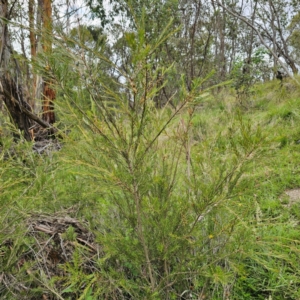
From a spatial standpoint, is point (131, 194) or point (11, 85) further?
point (11, 85)

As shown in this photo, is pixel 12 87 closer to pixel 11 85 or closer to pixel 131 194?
pixel 11 85

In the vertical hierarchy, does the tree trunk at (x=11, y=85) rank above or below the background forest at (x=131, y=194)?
above

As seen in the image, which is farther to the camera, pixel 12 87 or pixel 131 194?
pixel 12 87

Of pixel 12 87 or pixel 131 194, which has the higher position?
pixel 12 87

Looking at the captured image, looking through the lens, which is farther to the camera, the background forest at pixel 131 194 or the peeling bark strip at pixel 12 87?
the peeling bark strip at pixel 12 87

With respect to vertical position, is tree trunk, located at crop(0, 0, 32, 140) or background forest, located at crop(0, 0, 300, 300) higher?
tree trunk, located at crop(0, 0, 32, 140)

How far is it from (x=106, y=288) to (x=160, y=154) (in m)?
0.72

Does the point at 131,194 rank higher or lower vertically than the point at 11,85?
lower

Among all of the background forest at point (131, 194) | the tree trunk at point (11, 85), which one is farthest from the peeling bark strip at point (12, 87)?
the background forest at point (131, 194)

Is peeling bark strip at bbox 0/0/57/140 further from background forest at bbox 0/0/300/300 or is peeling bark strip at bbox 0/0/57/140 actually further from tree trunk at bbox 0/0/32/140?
background forest at bbox 0/0/300/300

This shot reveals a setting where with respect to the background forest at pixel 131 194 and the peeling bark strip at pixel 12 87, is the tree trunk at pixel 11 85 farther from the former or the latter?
the background forest at pixel 131 194

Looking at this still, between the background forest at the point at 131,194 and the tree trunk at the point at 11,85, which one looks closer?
the background forest at the point at 131,194

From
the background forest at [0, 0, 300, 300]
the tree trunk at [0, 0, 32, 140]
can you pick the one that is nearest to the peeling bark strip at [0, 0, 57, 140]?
the tree trunk at [0, 0, 32, 140]

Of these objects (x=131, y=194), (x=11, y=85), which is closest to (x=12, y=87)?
(x=11, y=85)
